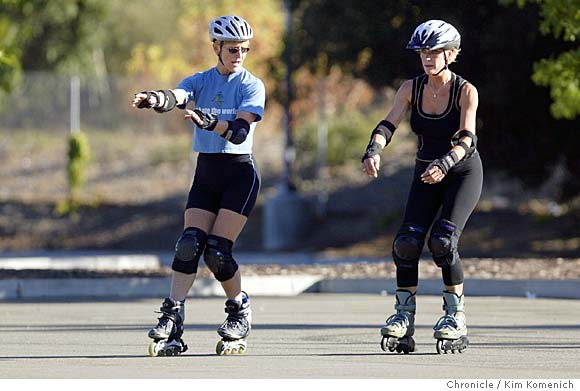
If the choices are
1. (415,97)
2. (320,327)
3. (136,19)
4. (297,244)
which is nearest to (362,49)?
(297,244)

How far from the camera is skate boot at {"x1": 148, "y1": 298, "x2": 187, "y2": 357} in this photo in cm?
919

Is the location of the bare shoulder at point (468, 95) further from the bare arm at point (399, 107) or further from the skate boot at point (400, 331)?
the skate boot at point (400, 331)

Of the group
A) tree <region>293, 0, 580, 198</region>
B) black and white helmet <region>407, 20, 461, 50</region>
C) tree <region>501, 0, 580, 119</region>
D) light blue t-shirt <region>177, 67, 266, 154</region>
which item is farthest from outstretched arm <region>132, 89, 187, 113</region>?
tree <region>293, 0, 580, 198</region>

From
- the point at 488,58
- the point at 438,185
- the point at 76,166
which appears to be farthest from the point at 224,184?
the point at 76,166

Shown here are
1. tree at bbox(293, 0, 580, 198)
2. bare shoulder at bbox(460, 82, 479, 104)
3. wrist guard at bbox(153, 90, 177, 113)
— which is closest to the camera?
wrist guard at bbox(153, 90, 177, 113)

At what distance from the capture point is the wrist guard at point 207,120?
8.94 m

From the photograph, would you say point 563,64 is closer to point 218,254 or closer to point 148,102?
point 218,254

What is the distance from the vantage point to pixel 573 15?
56.3ft

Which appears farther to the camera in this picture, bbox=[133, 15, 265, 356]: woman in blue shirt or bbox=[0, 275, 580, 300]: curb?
bbox=[0, 275, 580, 300]: curb

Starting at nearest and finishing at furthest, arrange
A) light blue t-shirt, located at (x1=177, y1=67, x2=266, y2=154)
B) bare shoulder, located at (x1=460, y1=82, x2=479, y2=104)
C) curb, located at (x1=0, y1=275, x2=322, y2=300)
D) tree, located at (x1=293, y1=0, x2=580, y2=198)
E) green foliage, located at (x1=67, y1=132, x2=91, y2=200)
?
1. bare shoulder, located at (x1=460, y1=82, x2=479, y2=104)
2. light blue t-shirt, located at (x1=177, y1=67, x2=266, y2=154)
3. curb, located at (x1=0, y1=275, x2=322, y2=300)
4. tree, located at (x1=293, y1=0, x2=580, y2=198)
5. green foliage, located at (x1=67, y1=132, x2=91, y2=200)

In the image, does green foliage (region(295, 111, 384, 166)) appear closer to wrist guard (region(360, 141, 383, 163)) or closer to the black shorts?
the black shorts

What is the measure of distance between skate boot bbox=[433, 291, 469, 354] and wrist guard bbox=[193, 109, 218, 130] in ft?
6.19

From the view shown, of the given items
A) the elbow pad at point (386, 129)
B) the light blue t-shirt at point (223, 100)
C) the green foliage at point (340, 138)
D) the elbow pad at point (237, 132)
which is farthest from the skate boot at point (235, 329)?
the green foliage at point (340, 138)

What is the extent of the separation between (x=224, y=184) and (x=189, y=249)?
0.48 metres
